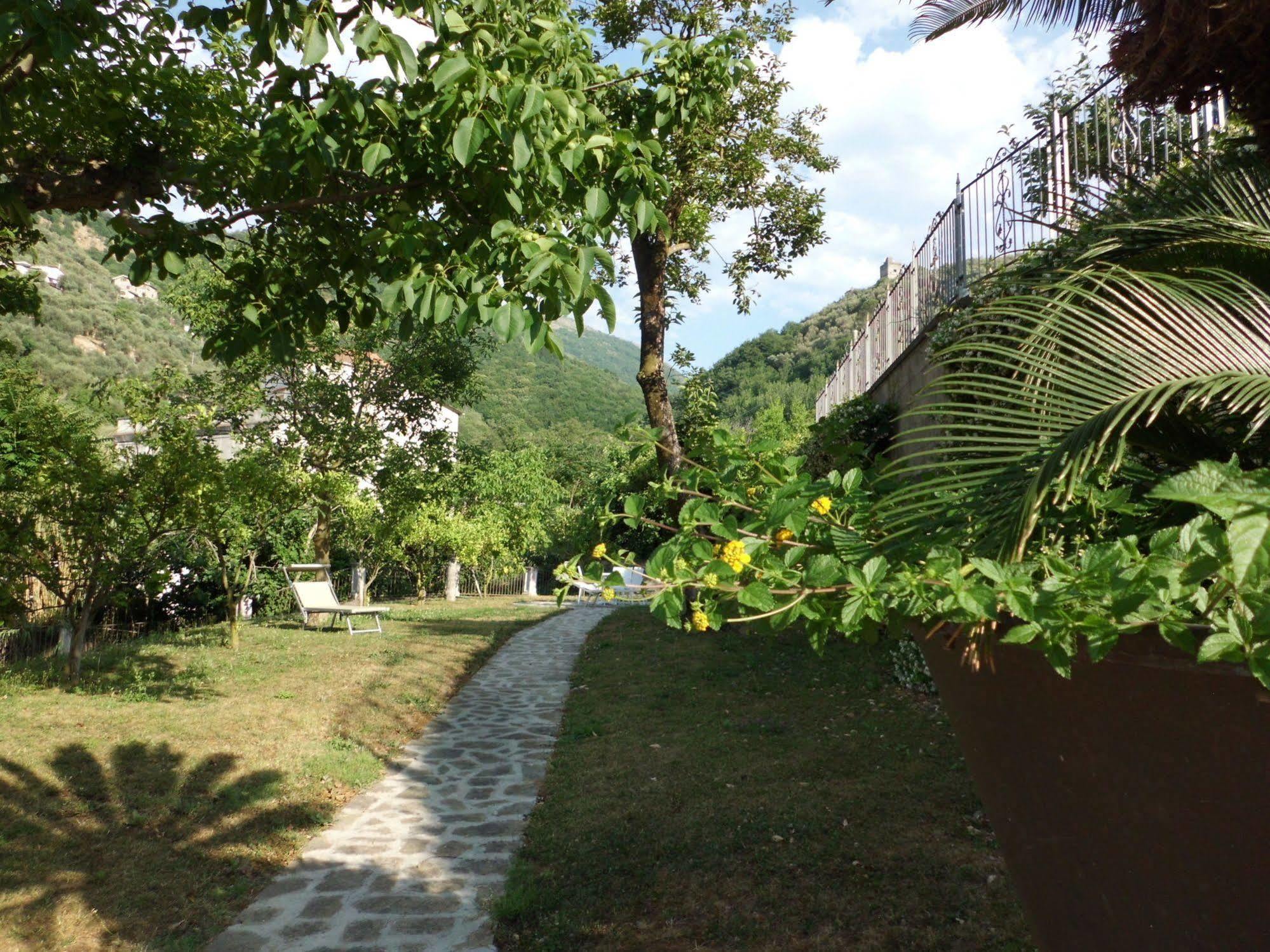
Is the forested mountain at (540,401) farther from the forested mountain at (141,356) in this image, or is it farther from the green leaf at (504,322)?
the green leaf at (504,322)

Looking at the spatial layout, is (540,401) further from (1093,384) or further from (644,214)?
(1093,384)

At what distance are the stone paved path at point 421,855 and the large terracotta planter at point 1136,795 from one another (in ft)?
9.71

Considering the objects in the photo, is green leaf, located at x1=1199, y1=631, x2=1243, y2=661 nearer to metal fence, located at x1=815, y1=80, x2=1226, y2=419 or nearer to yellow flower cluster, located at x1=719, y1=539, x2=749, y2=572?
yellow flower cluster, located at x1=719, y1=539, x2=749, y2=572

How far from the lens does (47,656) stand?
34.8 feet

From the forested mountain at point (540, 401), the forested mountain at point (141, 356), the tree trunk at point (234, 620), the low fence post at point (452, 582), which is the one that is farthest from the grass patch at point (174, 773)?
the forested mountain at point (540, 401)

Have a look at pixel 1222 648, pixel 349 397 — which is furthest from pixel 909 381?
pixel 349 397

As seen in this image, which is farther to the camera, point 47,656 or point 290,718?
point 47,656

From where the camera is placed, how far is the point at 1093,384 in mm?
1754

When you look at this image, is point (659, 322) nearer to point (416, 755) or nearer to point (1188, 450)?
point (416, 755)

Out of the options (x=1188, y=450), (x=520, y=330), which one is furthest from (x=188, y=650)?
(x=1188, y=450)

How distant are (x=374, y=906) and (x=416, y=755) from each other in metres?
2.99

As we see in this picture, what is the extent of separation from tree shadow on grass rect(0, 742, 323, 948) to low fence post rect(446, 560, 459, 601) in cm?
1994

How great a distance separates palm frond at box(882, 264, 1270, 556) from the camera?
1634 mm

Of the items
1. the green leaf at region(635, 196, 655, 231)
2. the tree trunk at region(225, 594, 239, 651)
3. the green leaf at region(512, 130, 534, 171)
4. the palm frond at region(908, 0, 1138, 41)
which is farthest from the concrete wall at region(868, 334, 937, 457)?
the tree trunk at region(225, 594, 239, 651)
